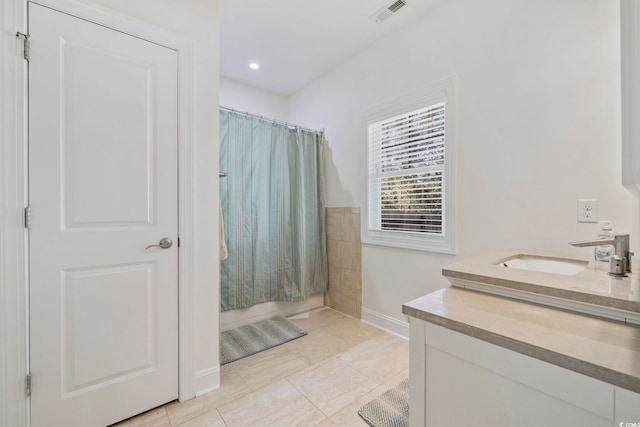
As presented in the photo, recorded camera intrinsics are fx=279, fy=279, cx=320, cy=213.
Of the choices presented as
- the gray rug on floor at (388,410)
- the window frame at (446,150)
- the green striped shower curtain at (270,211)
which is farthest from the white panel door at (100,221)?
the window frame at (446,150)

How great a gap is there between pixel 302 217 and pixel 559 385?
236 cm

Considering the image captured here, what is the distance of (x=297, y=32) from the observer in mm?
2357

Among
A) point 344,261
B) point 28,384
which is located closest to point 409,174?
point 344,261

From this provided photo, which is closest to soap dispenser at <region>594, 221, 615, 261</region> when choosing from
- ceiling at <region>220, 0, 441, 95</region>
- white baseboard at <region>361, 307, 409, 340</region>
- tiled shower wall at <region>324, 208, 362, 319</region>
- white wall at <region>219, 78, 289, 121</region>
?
white baseboard at <region>361, 307, 409, 340</region>

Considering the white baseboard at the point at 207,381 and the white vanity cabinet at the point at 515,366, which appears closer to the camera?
the white vanity cabinet at the point at 515,366

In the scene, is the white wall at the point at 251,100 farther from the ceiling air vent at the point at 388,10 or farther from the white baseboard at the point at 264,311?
the white baseboard at the point at 264,311

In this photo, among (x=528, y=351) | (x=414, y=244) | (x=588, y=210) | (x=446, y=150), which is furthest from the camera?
(x=414, y=244)

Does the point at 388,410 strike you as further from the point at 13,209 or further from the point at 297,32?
the point at 297,32

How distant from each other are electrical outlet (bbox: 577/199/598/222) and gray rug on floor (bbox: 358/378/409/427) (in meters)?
1.36

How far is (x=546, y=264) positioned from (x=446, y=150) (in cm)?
97

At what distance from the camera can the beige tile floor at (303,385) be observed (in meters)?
1.44

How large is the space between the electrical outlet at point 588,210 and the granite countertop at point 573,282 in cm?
41

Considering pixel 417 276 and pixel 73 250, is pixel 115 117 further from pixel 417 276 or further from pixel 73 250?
pixel 417 276

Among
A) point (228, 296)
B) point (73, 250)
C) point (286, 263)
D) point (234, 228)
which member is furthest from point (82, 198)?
point (286, 263)
